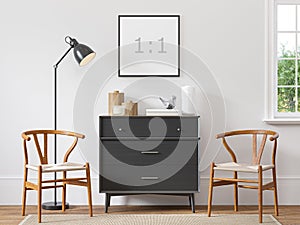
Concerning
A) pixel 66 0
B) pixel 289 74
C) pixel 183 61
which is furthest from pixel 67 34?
pixel 289 74

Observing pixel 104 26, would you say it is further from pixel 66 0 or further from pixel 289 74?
pixel 289 74

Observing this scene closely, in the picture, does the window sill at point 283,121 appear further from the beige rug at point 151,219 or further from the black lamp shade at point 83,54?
the black lamp shade at point 83,54

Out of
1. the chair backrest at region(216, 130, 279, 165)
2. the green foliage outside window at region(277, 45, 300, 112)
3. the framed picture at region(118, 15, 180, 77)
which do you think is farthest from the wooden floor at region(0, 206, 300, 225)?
the framed picture at region(118, 15, 180, 77)

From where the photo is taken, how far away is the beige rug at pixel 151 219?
483 cm

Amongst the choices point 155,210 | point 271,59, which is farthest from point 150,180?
point 271,59

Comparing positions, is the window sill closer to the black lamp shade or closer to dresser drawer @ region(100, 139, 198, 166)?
dresser drawer @ region(100, 139, 198, 166)

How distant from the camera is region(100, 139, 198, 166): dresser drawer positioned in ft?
17.1

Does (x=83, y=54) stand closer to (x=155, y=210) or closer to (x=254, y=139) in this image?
(x=155, y=210)

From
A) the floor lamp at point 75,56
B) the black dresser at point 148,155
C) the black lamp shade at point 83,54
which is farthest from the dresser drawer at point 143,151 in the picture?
the black lamp shade at point 83,54

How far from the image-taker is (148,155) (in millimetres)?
5230

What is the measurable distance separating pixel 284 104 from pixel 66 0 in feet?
7.48

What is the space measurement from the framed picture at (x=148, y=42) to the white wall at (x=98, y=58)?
Result: 0.07 meters

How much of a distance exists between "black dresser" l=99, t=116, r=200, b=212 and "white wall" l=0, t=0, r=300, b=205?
0.44m

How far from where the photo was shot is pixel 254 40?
5.67 meters
